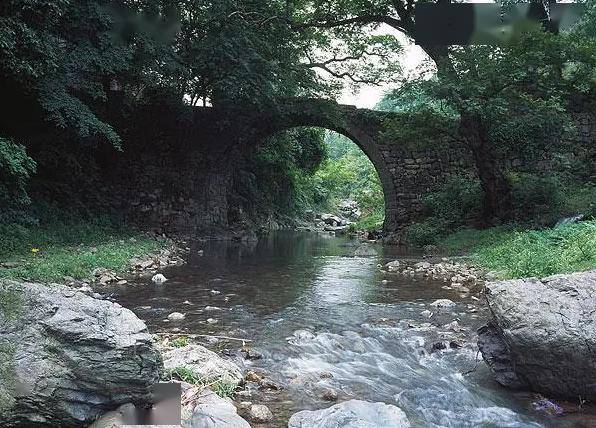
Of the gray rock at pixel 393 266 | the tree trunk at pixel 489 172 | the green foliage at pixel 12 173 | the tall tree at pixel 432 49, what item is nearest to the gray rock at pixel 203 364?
the green foliage at pixel 12 173

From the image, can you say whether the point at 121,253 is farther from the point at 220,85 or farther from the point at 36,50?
the point at 220,85

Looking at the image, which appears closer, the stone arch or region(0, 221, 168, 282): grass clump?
region(0, 221, 168, 282): grass clump

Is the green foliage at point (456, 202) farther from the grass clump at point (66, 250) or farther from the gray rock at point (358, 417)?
the gray rock at point (358, 417)

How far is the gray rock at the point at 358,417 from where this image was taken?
7.83 ft

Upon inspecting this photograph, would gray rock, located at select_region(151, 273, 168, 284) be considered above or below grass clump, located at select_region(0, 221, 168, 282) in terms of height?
below

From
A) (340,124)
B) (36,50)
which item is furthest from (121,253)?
(340,124)

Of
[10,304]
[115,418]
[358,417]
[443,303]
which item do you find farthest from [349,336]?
[10,304]

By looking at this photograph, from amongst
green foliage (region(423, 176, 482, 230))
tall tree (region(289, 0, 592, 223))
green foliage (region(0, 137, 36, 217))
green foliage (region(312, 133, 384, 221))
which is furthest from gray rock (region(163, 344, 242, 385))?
green foliage (region(312, 133, 384, 221))

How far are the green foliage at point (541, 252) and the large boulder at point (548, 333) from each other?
1.90m

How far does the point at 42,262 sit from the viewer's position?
650 centimetres

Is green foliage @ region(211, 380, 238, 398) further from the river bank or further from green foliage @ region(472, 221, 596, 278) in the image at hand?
green foliage @ region(472, 221, 596, 278)

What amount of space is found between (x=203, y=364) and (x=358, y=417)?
1.19m

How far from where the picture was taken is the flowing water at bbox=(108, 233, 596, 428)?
3.08 metres

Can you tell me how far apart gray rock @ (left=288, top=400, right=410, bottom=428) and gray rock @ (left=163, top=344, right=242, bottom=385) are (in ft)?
2.30
